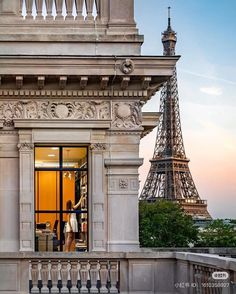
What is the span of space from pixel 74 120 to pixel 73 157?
1.19 metres

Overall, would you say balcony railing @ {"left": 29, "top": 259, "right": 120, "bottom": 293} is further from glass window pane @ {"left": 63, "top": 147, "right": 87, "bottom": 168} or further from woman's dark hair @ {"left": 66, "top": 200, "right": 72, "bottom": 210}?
glass window pane @ {"left": 63, "top": 147, "right": 87, "bottom": 168}

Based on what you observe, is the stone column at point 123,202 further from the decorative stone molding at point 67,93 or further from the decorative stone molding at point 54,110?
the decorative stone molding at point 67,93

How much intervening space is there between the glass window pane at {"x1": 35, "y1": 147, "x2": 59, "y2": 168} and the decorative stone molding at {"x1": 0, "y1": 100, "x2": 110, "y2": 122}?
99 centimetres

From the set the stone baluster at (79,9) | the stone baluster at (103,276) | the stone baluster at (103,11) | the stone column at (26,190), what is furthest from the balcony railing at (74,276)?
the stone baluster at (79,9)

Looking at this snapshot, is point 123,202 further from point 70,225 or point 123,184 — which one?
point 70,225

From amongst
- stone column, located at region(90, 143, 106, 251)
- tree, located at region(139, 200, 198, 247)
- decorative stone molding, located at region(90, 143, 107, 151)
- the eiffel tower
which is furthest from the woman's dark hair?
the eiffel tower

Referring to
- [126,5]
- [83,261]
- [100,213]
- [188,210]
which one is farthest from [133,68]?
[188,210]

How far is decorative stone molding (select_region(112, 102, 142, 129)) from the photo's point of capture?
24.4 metres

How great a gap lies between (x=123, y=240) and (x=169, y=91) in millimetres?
108558

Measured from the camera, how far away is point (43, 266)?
19.8 m

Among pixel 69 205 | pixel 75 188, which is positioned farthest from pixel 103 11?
pixel 69 205

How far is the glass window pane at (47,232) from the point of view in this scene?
24.3 m

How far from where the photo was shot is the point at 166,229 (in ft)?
275

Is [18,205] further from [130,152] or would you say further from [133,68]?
[133,68]
